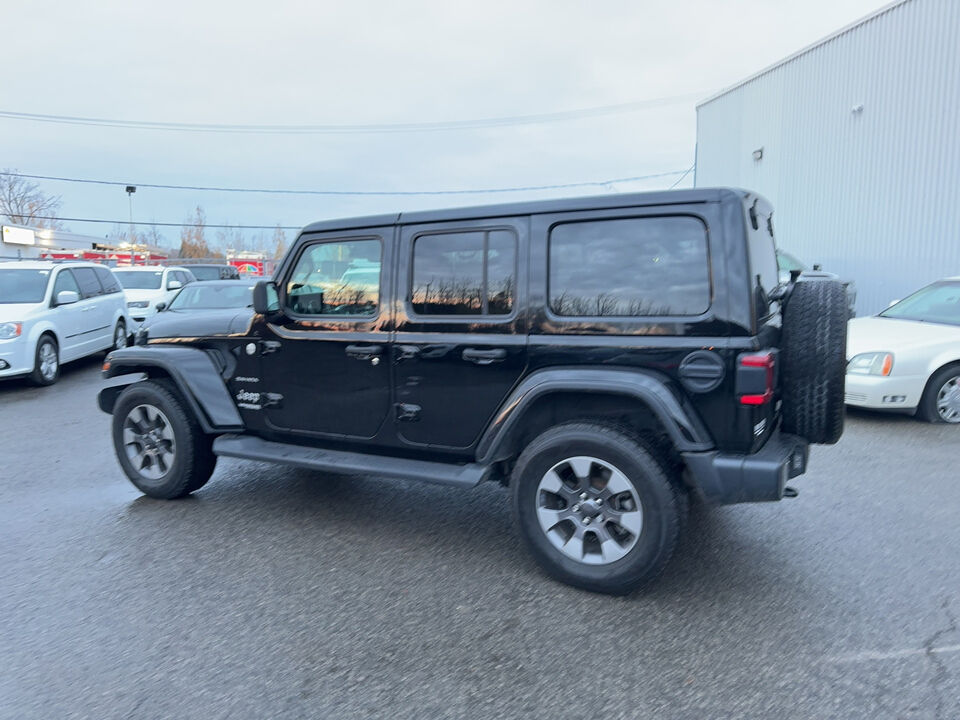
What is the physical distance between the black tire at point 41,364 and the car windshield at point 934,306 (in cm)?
1110

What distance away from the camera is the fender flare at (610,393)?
328 cm

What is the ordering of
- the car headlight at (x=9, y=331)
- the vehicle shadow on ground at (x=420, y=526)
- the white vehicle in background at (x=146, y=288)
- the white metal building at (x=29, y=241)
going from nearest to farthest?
the vehicle shadow on ground at (x=420, y=526), the car headlight at (x=9, y=331), the white vehicle in background at (x=146, y=288), the white metal building at (x=29, y=241)

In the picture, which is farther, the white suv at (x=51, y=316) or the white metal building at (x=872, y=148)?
the white metal building at (x=872, y=148)

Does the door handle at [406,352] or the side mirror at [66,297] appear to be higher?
the side mirror at [66,297]

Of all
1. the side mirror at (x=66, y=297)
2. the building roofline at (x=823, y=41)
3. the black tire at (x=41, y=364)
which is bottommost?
the black tire at (x=41, y=364)

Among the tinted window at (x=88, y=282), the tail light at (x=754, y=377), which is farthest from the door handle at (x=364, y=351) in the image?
the tinted window at (x=88, y=282)

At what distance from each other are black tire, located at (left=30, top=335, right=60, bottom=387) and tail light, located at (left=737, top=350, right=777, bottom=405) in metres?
9.70

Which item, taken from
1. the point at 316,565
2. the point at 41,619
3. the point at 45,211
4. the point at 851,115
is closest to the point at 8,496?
the point at 41,619

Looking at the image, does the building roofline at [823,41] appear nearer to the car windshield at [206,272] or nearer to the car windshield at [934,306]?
the car windshield at [934,306]

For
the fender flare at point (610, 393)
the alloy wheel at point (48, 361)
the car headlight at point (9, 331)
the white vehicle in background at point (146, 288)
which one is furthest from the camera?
the white vehicle in background at point (146, 288)

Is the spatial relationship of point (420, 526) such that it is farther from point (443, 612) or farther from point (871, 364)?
point (871, 364)

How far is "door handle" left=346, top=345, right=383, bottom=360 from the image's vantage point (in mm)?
4148

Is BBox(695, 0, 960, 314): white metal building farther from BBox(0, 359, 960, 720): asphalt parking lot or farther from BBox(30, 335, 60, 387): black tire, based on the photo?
BBox(30, 335, 60, 387): black tire

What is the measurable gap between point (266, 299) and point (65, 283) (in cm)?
830
